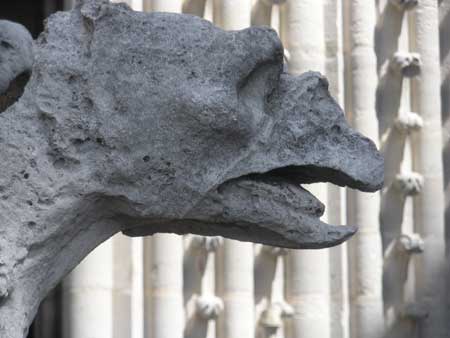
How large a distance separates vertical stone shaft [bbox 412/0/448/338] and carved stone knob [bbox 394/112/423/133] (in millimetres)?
62

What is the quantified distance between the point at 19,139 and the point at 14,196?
0.08 meters

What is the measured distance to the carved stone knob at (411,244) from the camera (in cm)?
779

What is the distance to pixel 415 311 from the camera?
307 inches

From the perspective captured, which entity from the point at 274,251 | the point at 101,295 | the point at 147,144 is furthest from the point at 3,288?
the point at 274,251

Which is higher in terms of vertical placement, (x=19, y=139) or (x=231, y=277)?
(x=231, y=277)

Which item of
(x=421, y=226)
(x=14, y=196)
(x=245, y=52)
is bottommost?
(x=14, y=196)

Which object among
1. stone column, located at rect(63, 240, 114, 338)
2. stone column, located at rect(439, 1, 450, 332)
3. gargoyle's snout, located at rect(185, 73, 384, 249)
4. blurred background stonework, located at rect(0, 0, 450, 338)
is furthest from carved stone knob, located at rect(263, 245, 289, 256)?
gargoyle's snout, located at rect(185, 73, 384, 249)

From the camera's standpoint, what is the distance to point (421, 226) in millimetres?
7934

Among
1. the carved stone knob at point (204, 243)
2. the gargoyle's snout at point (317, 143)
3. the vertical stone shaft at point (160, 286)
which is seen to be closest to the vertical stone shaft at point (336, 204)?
the carved stone knob at point (204, 243)

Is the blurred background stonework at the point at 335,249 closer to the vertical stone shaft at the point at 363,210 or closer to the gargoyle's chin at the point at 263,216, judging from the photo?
the vertical stone shaft at the point at 363,210

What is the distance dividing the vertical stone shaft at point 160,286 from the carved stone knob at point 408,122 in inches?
60.2

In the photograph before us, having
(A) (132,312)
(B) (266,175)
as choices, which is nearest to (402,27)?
(A) (132,312)

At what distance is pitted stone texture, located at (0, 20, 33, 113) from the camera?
2275 mm

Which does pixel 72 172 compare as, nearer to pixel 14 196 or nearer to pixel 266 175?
pixel 14 196
